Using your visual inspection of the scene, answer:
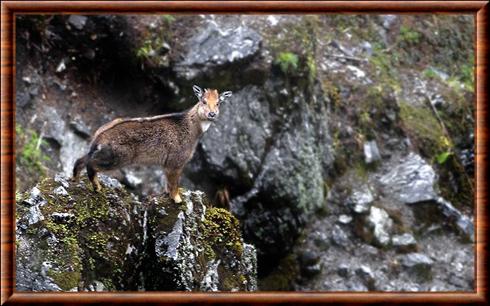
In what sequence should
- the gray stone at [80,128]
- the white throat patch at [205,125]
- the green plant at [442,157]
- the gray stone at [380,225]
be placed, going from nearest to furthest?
the white throat patch at [205,125]
the gray stone at [80,128]
the gray stone at [380,225]
the green plant at [442,157]

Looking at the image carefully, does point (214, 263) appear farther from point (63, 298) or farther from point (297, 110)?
point (297, 110)

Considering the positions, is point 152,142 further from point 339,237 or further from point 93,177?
point 339,237

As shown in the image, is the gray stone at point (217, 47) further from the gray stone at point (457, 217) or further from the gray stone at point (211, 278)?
the gray stone at point (211, 278)

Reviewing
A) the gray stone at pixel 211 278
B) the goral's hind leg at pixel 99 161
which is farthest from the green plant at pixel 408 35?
the goral's hind leg at pixel 99 161

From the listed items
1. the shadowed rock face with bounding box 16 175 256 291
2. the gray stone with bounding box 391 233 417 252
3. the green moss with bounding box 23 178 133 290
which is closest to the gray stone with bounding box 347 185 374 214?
the gray stone with bounding box 391 233 417 252

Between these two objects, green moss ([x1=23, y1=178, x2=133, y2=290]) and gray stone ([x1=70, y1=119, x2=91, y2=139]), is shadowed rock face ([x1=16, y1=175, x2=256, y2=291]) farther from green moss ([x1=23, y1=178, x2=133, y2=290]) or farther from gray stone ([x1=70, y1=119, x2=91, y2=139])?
gray stone ([x1=70, y1=119, x2=91, y2=139])

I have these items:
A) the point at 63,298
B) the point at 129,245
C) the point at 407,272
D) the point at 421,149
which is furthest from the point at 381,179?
the point at 63,298
